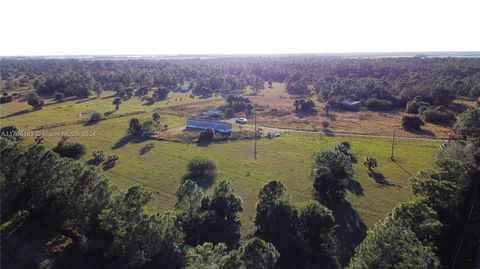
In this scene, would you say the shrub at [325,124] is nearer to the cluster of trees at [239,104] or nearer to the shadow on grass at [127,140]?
the cluster of trees at [239,104]

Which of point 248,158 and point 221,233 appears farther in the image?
point 248,158

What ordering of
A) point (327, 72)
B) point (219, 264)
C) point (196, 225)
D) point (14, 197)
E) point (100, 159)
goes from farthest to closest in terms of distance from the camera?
point (327, 72)
point (100, 159)
point (196, 225)
point (14, 197)
point (219, 264)

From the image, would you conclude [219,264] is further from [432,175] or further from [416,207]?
[432,175]

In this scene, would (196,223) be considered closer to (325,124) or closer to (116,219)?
(116,219)

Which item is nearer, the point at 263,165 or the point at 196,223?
the point at 196,223

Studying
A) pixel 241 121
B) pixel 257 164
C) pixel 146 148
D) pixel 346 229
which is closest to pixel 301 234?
pixel 346 229

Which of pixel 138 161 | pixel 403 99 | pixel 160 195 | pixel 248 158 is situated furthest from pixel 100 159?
pixel 403 99
